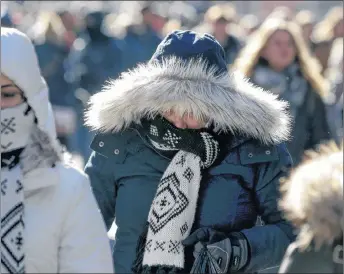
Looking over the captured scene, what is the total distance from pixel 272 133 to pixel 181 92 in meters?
0.39

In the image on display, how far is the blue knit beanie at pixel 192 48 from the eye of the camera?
16.6 ft

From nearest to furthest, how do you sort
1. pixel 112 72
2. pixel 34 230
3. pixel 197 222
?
pixel 34 230, pixel 197 222, pixel 112 72

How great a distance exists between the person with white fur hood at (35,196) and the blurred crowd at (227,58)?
4.57 meters

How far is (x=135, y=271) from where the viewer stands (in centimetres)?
493

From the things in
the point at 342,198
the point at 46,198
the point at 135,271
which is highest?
the point at 342,198

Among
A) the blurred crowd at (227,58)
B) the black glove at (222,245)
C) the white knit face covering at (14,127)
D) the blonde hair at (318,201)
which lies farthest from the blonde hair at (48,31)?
the blonde hair at (318,201)

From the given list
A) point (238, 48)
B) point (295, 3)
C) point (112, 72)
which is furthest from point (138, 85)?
point (295, 3)

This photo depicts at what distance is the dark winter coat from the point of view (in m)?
4.92

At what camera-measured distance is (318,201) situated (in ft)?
11.8

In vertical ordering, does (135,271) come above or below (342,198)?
below

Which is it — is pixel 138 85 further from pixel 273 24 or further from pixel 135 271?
pixel 273 24

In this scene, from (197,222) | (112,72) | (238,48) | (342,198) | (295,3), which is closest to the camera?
(342,198)

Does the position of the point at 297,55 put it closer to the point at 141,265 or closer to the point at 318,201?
the point at 141,265

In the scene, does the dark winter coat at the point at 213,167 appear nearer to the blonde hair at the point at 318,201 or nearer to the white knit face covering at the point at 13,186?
the white knit face covering at the point at 13,186
